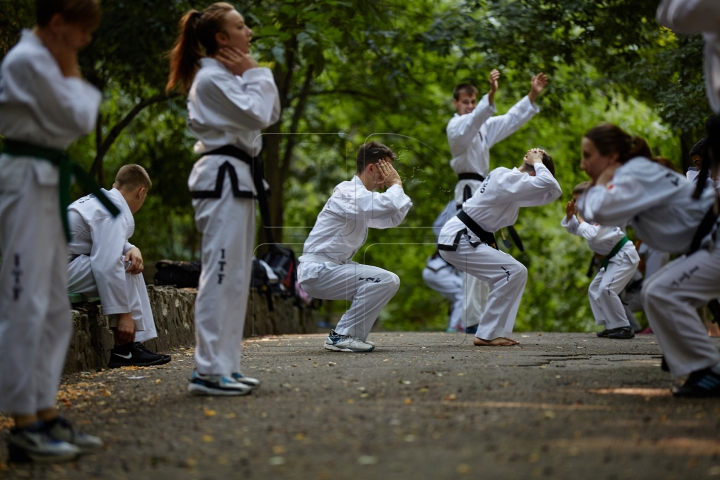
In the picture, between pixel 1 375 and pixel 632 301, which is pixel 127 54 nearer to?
pixel 632 301

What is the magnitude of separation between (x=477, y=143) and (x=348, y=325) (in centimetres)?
327

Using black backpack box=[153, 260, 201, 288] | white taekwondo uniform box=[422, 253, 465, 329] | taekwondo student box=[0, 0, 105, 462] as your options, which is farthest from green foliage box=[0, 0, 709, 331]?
taekwondo student box=[0, 0, 105, 462]

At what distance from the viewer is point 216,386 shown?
483 centimetres

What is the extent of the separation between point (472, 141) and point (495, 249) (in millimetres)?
1982

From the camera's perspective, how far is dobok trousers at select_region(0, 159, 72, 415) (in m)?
3.61

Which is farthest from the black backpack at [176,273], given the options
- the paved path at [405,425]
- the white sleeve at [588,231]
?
the white sleeve at [588,231]

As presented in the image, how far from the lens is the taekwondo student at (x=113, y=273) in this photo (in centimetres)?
682

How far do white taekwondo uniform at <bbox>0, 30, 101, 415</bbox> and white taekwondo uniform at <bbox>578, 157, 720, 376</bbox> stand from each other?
2.64 metres

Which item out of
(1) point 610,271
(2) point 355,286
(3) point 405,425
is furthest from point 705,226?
(1) point 610,271

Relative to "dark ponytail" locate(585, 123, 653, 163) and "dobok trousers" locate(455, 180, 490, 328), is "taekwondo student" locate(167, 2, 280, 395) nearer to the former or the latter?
"dark ponytail" locate(585, 123, 653, 163)

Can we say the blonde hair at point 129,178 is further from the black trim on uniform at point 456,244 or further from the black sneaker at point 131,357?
the black trim on uniform at point 456,244

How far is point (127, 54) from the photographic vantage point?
1207cm

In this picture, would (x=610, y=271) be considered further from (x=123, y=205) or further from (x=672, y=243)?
(x=123, y=205)

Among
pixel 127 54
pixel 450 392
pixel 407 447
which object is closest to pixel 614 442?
pixel 407 447
